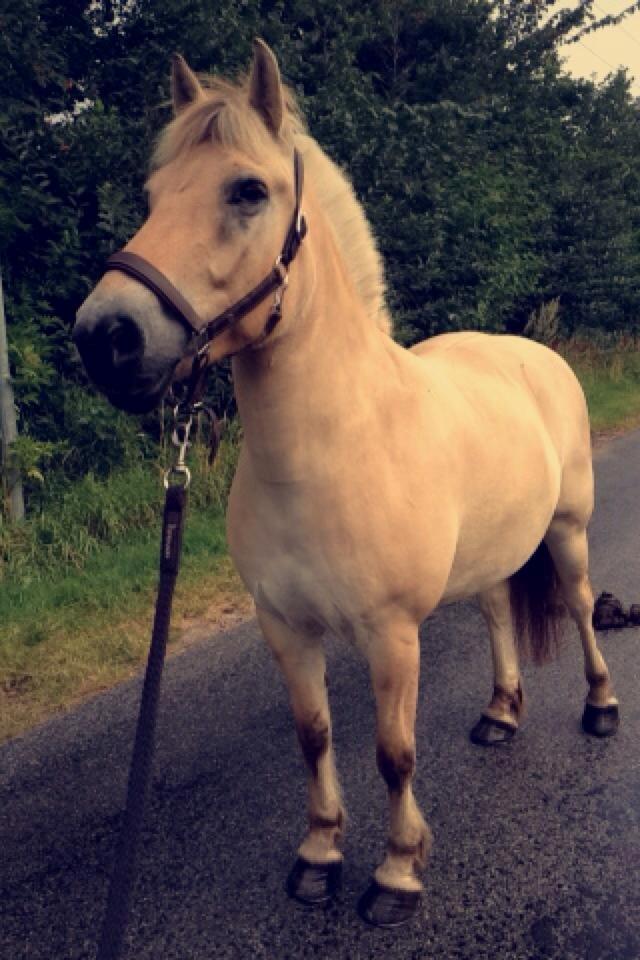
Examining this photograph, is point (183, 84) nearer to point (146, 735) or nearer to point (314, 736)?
point (146, 735)

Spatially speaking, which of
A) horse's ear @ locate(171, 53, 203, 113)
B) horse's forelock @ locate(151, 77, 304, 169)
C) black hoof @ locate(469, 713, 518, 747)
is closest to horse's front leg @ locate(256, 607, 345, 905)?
black hoof @ locate(469, 713, 518, 747)

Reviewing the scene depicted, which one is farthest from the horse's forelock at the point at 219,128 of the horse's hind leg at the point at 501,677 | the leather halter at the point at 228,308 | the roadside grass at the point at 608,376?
the roadside grass at the point at 608,376

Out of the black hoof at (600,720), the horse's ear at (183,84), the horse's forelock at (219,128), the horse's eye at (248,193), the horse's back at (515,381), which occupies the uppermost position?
the horse's ear at (183,84)

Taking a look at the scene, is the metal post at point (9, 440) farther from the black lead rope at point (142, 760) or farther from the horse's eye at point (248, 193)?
the horse's eye at point (248, 193)

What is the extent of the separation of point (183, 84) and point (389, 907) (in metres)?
2.30

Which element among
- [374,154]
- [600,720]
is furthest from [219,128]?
[374,154]

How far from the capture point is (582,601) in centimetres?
315

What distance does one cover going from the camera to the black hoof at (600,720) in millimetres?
3023

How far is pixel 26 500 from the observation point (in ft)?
17.1

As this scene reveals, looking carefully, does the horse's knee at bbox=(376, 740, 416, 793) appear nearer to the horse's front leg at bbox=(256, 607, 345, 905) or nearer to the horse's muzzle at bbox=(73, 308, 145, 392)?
the horse's front leg at bbox=(256, 607, 345, 905)

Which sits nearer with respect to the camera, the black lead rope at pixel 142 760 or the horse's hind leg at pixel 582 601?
the black lead rope at pixel 142 760

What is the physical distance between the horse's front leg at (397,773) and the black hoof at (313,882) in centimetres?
11

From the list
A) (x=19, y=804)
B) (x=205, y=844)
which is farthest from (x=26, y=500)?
(x=205, y=844)

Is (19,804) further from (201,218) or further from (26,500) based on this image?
(26,500)
